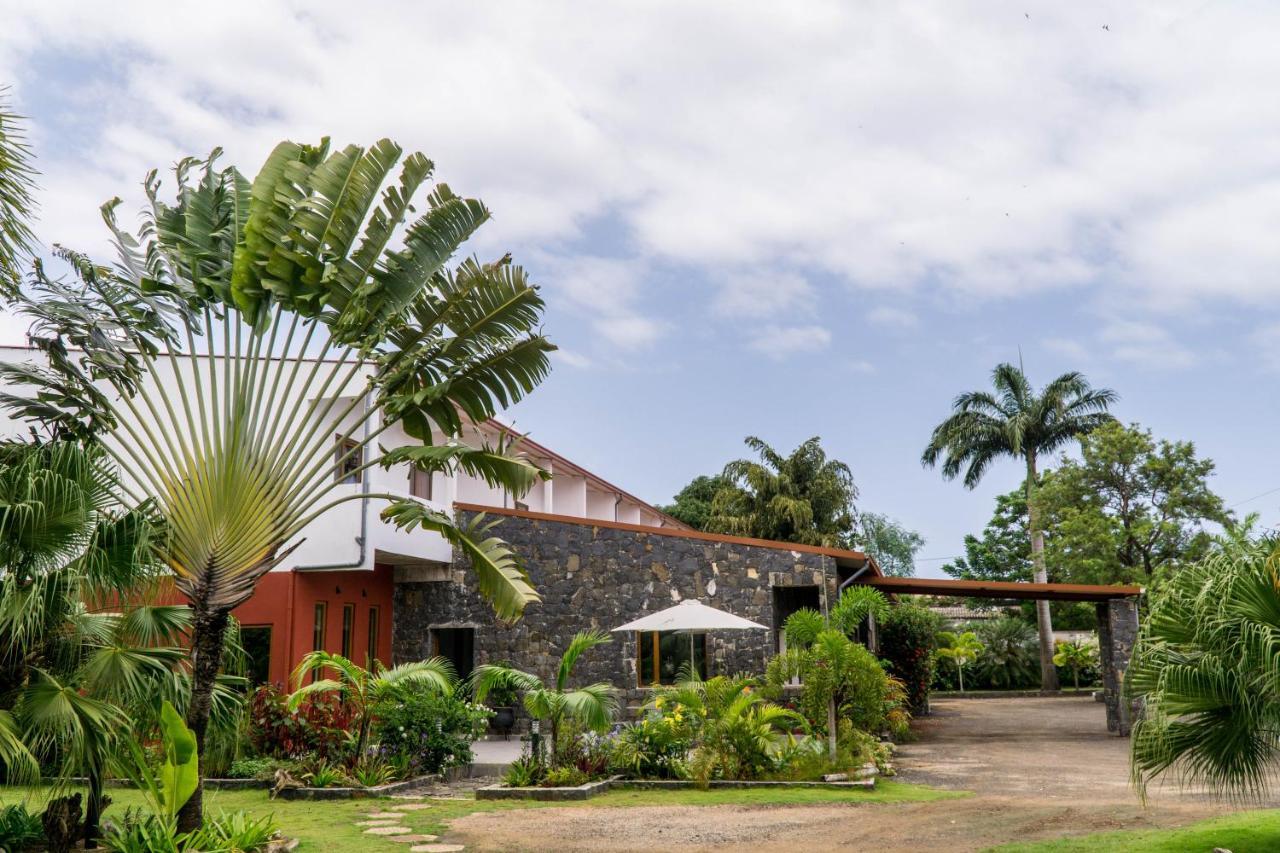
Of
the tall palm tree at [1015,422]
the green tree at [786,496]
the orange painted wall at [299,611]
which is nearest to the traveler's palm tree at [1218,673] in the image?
the orange painted wall at [299,611]

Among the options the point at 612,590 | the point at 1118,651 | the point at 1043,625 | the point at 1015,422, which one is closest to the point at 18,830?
the point at 612,590

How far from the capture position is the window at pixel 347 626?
1755 centimetres

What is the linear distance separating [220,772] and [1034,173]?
13.7m

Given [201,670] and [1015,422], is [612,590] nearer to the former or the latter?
[201,670]

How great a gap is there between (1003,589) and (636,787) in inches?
363

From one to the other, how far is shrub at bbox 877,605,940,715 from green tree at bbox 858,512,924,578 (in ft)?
124

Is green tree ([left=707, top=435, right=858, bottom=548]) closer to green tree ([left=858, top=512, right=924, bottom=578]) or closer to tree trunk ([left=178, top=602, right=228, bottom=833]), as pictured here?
green tree ([left=858, top=512, right=924, bottom=578])

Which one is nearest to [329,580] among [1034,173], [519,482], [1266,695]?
[519,482]

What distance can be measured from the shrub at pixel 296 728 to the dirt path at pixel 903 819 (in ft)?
11.5

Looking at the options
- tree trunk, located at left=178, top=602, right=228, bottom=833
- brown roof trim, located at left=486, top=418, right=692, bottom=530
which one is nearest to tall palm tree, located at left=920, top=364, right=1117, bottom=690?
brown roof trim, located at left=486, top=418, right=692, bottom=530

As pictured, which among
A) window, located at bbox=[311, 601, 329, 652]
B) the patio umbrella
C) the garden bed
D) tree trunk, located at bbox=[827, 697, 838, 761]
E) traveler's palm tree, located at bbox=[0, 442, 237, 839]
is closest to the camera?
traveler's palm tree, located at bbox=[0, 442, 237, 839]

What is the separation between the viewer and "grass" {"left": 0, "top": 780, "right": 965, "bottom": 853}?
1021cm

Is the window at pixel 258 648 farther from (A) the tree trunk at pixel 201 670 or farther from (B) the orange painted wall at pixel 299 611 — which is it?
(A) the tree trunk at pixel 201 670

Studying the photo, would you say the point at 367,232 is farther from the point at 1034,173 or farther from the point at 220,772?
the point at 1034,173
